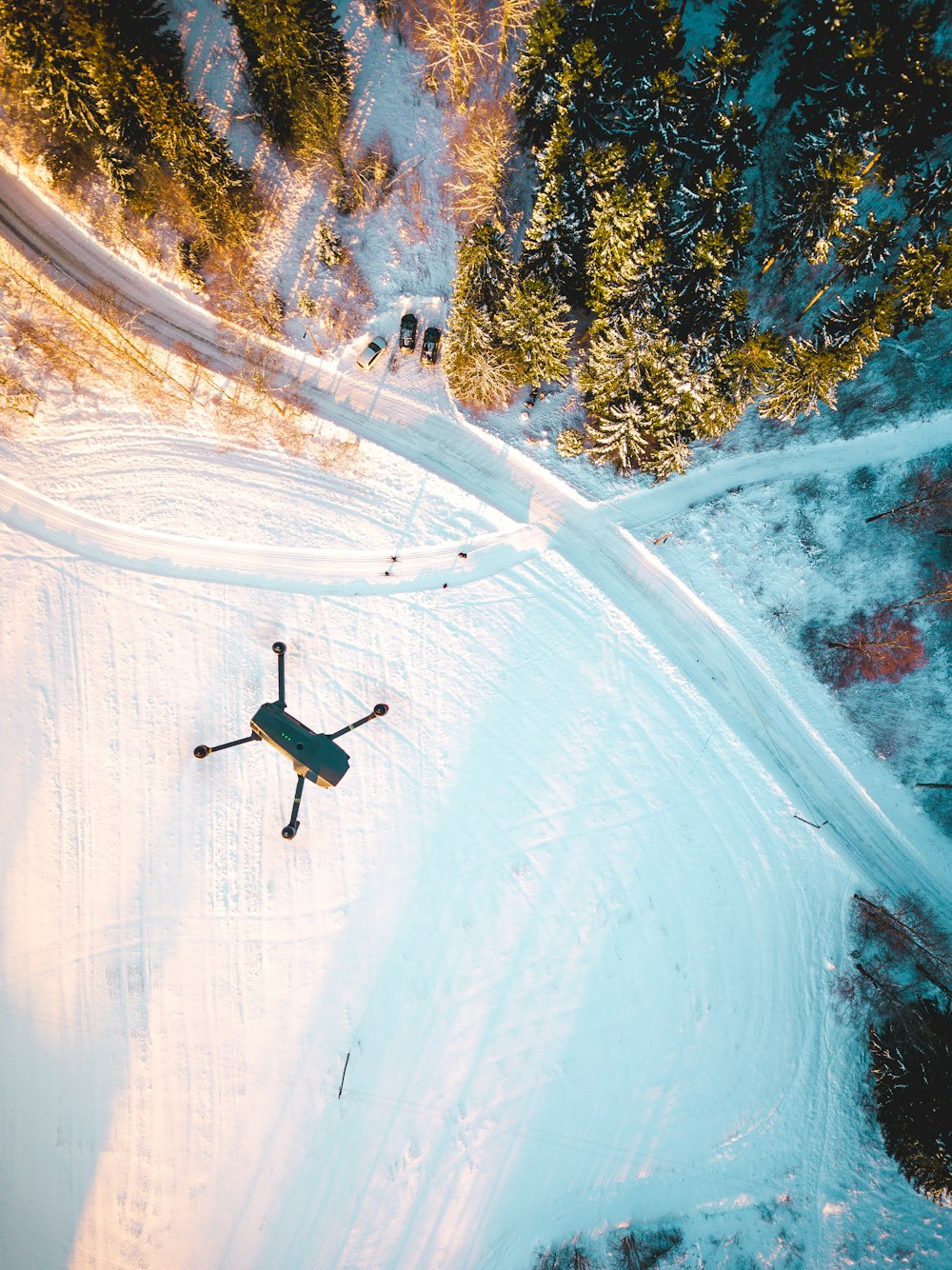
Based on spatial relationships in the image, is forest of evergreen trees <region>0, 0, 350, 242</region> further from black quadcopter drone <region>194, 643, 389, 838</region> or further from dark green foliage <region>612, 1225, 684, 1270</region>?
dark green foliage <region>612, 1225, 684, 1270</region>

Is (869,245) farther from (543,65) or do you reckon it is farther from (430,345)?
(430,345)

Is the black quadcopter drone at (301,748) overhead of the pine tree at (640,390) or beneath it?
beneath

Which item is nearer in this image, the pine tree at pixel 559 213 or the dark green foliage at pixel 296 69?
the pine tree at pixel 559 213

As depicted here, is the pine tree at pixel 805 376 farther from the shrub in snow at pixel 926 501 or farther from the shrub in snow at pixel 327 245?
the shrub in snow at pixel 327 245

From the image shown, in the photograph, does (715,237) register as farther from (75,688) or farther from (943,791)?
(75,688)

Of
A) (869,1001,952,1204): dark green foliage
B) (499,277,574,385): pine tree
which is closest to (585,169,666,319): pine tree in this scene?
(499,277,574,385): pine tree

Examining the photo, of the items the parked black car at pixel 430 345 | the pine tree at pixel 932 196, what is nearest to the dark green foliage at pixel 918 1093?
the pine tree at pixel 932 196

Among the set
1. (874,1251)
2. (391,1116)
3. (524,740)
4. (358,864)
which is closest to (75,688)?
(358,864)
